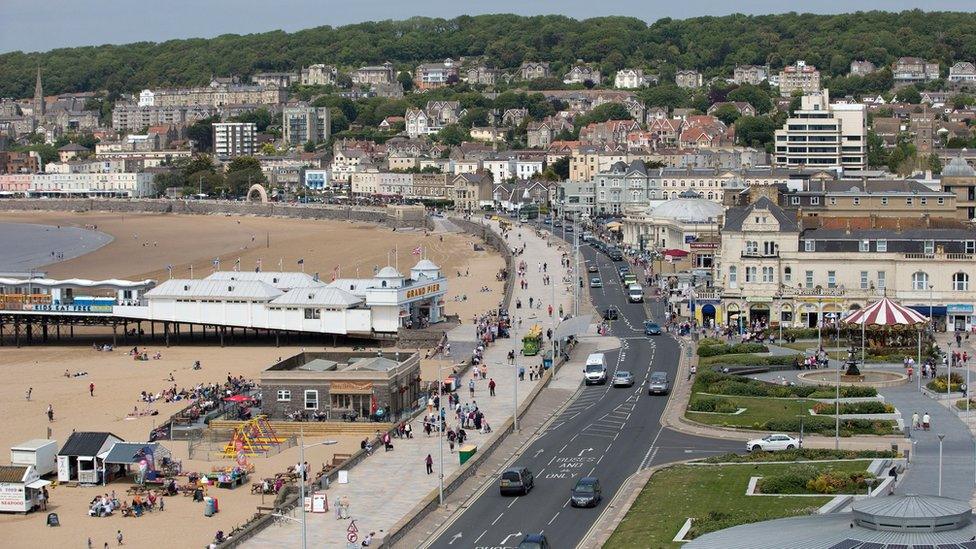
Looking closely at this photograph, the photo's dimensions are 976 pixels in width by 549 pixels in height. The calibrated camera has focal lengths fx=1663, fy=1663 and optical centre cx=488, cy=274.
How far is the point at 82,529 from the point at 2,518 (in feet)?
9.43

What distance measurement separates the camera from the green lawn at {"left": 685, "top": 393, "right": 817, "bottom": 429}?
45.8 m

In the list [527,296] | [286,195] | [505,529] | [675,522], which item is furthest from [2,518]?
[286,195]

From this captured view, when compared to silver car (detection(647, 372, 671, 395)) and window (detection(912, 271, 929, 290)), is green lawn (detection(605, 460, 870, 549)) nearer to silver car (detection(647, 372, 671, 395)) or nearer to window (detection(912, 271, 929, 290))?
silver car (detection(647, 372, 671, 395))

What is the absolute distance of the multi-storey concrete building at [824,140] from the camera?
12800 centimetres

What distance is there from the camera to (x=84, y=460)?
43.1 m

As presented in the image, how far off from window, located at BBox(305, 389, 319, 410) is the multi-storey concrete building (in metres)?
83.0

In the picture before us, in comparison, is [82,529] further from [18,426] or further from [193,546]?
[18,426]

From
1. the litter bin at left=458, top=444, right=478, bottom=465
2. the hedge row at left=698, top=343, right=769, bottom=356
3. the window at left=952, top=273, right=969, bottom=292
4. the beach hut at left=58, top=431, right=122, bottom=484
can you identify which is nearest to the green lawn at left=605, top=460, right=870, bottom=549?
the litter bin at left=458, top=444, right=478, bottom=465

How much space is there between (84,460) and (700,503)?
16764 millimetres

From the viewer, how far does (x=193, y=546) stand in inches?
1417

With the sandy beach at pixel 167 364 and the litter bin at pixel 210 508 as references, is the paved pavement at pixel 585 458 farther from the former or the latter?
the litter bin at pixel 210 508

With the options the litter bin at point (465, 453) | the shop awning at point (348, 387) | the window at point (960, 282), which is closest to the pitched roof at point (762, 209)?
the window at point (960, 282)

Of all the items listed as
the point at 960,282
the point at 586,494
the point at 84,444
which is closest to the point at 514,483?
the point at 586,494

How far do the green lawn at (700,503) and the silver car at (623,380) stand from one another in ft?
44.1
